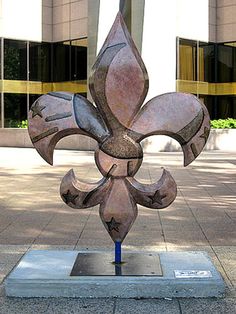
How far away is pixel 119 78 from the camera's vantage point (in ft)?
17.0

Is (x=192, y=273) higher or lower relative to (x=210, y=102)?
lower

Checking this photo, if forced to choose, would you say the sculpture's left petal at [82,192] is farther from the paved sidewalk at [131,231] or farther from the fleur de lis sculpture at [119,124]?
the paved sidewalk at [131,231]

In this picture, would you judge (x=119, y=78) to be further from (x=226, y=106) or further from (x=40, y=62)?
(x=226, y=106)

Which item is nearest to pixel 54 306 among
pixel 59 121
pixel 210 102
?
pixel 59 121

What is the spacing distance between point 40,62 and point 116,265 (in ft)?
96.6

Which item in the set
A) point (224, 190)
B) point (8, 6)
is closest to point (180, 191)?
point (224, 190)

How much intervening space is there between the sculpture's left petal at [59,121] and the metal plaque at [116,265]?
3.67ft

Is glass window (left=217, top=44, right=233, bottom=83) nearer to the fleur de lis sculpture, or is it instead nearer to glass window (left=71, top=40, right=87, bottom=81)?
glass window (left=71, top=40, right=87, bottom=81)

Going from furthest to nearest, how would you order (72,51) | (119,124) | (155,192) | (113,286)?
(72,51), (155,192), (119,124), (113,286)

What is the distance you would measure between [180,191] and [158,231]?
4088 millimetres

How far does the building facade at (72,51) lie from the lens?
31.3 m

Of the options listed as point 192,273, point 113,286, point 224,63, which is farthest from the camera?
point 224,63

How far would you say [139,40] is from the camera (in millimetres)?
24109

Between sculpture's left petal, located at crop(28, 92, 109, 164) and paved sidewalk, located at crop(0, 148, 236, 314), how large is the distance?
1.41 metres
